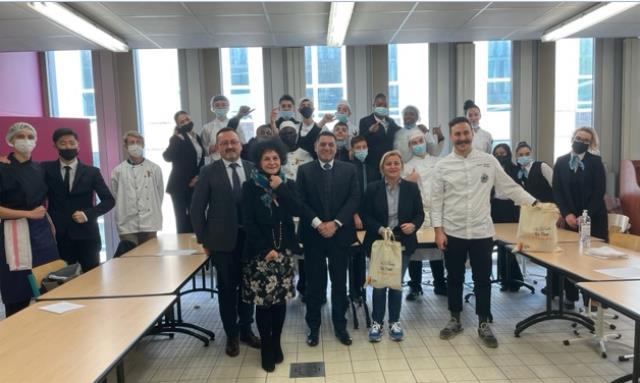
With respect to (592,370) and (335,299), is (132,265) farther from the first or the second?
(592,370)

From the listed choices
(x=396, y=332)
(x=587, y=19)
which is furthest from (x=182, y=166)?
(x=587, y=19)

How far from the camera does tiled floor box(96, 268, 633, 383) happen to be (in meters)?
2.96

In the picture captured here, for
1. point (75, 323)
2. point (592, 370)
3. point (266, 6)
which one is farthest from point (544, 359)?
point (266, 6)

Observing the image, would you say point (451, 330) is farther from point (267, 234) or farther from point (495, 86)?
point (495, 86)

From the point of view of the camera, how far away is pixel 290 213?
3020mm

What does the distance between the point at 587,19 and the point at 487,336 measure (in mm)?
4132

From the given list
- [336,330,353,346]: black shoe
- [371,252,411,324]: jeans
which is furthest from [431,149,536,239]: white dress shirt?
[336,330,353,346]: black shoe

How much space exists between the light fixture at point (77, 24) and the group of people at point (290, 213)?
1496mm

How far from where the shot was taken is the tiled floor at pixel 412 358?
2.96m

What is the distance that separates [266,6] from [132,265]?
2.99 m

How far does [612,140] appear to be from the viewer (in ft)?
22.2

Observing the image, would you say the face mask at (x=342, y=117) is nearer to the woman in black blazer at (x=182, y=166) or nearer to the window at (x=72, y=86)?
the woman in black blazer at (x=182, y=166)

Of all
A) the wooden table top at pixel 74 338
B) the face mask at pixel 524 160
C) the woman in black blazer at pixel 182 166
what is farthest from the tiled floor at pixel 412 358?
the face mask at pixel 524 160

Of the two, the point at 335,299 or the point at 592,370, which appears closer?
the point at 592,370
